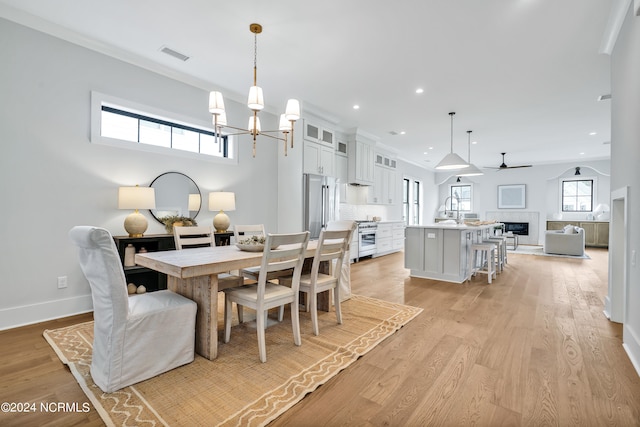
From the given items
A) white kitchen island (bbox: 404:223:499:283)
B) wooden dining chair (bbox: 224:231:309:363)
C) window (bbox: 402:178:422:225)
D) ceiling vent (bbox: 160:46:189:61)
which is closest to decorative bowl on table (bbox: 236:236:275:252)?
wooden dining chair (bbox: 224:231:309:363)

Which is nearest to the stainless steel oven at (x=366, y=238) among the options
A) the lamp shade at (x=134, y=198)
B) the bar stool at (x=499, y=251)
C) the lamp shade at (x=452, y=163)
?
the lamp shade at (x=452, y=163)

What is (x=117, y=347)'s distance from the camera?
180cm

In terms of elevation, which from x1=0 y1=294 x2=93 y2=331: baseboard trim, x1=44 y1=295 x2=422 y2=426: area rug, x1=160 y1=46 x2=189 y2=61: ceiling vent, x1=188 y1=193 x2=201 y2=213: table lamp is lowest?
x1=44 y1=295 x2=422 y2=426: area rug

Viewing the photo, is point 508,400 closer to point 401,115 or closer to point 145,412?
point 145,412

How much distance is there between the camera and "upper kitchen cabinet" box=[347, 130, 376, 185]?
256 inches

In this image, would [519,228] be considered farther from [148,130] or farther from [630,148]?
[148,130]

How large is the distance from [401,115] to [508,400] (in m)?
4.83

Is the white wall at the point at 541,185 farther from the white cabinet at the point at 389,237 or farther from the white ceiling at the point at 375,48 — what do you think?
the white ceiling at the point at 375,48

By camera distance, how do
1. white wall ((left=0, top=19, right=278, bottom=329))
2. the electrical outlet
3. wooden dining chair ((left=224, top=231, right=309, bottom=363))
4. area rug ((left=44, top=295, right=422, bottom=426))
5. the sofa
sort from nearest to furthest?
area rug ((left=44, top=295, right=422, bottom=426)), wooden dining chair ((left=224, top=231, right=309, bottom=363)), white wall ((left=0, top=19, right=278, bottom=329)), the electrical outlet, the sofa

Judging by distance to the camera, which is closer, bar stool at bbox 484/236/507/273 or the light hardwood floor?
the light hardwood floor

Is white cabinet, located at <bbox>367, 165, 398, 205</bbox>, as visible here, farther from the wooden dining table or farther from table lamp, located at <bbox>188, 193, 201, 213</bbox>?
the wooden dining table

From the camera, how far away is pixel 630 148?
7.91 feet

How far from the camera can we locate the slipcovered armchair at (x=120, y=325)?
1.77 metres

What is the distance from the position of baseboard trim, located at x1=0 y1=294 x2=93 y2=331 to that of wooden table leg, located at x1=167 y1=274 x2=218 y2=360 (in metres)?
1.82
